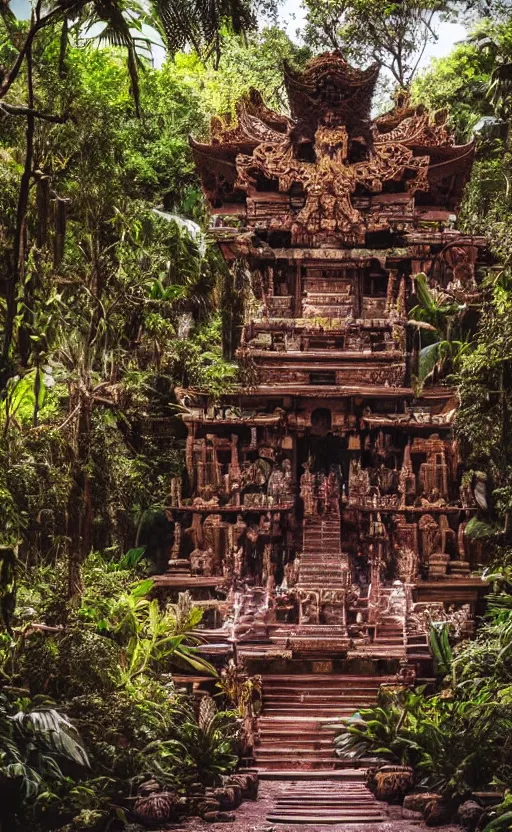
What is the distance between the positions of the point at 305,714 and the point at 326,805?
2.70 meters

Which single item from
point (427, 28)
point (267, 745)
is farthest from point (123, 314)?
point (427, 28)

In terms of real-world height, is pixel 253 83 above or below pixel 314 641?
above

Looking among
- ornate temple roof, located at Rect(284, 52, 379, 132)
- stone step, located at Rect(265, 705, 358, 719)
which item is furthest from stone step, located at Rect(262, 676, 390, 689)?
ornate temple roof, located at Rect(284, 52, 379, 132)

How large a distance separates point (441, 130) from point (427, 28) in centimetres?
828

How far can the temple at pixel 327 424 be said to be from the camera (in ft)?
52.6

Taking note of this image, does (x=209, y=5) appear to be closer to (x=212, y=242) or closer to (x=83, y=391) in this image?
(x=83, y=391)

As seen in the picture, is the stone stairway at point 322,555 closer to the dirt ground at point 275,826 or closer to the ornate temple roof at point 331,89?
the dirt ground at point 275,826

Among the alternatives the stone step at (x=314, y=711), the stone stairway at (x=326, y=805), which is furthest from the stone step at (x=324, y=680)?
the stone stairway at (x=326, y=805)

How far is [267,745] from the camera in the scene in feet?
46.1

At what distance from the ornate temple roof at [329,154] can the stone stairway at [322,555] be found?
5.79 m

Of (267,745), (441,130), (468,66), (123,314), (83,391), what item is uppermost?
(468,66)

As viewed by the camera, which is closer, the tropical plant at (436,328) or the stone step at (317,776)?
the stone step at (317,776)

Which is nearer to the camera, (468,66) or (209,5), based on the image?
(209,5)

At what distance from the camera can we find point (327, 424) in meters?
19.8
